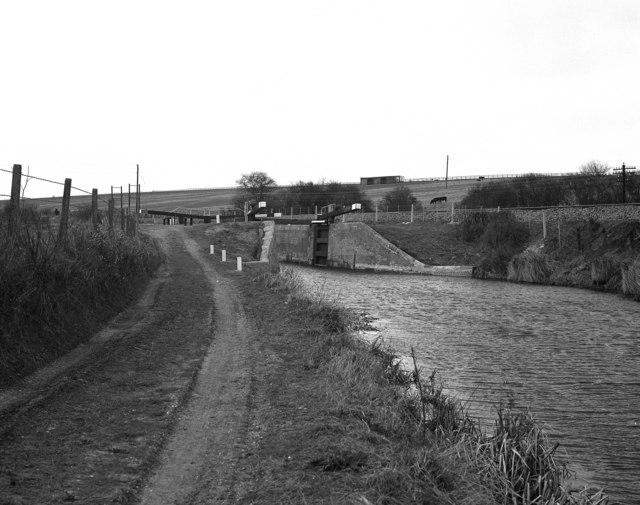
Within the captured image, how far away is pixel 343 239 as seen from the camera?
5334cm

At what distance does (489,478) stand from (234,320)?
10.2 m

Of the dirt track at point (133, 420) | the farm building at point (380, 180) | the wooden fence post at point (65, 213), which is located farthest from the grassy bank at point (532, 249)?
the farm building at point (380, 180)

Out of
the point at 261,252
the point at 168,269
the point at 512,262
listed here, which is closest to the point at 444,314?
the point at 168,269

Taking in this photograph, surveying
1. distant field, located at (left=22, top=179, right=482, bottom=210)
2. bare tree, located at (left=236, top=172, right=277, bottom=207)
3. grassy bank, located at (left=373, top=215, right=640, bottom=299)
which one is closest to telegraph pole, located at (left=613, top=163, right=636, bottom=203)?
grassy bank, located at (left=373, top=215, right=640, bottom=299)

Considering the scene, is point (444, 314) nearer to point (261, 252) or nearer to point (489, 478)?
point (489, 478)

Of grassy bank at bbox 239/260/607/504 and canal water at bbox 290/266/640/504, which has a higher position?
grassy bank at bbox 239/260/607/504

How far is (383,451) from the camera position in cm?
637

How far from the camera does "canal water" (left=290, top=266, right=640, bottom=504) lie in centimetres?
884

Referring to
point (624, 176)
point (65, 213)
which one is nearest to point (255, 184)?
point (624, 176)

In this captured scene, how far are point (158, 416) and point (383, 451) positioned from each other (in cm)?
287

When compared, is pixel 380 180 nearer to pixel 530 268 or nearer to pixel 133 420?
pixel 530 268

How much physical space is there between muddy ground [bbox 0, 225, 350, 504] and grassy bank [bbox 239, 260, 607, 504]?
0.07 meters

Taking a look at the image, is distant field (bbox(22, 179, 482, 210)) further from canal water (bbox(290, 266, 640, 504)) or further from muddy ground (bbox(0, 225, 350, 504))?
muddy ground (bbox(0, 225, 350, 504))

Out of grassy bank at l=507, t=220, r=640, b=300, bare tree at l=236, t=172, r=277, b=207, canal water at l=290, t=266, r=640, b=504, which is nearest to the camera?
canal water at l=290, t=266, r=640, b=504
